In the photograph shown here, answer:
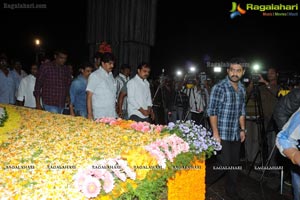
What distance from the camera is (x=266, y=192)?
5.03 meters

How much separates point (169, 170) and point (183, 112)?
7367mm

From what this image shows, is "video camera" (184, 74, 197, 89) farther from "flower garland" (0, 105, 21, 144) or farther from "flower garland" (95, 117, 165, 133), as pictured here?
"flower garland" (0, 105, 21, 144)

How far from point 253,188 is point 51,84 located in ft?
13.0

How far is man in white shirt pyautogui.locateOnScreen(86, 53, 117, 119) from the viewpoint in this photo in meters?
4.98

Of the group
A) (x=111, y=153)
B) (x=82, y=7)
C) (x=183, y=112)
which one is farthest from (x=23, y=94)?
(x=82, y=7)

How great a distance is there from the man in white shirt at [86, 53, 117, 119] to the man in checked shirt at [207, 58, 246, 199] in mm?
1601

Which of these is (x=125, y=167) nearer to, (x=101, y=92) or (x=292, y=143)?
(x=292, y=143)

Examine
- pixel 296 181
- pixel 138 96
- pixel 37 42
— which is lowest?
pixel 296 181

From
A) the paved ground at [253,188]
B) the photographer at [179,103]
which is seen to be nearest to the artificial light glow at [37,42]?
the photographer at [179,103]

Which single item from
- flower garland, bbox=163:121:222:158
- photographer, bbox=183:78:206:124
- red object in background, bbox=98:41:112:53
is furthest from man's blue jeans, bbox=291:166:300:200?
photographer, bbox=183:78:206:124

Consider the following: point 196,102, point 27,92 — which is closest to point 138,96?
point 27,92

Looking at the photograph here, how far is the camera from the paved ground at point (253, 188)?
480 centimetres

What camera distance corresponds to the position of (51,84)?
5.94 m

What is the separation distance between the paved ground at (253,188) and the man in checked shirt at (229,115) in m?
0.33
